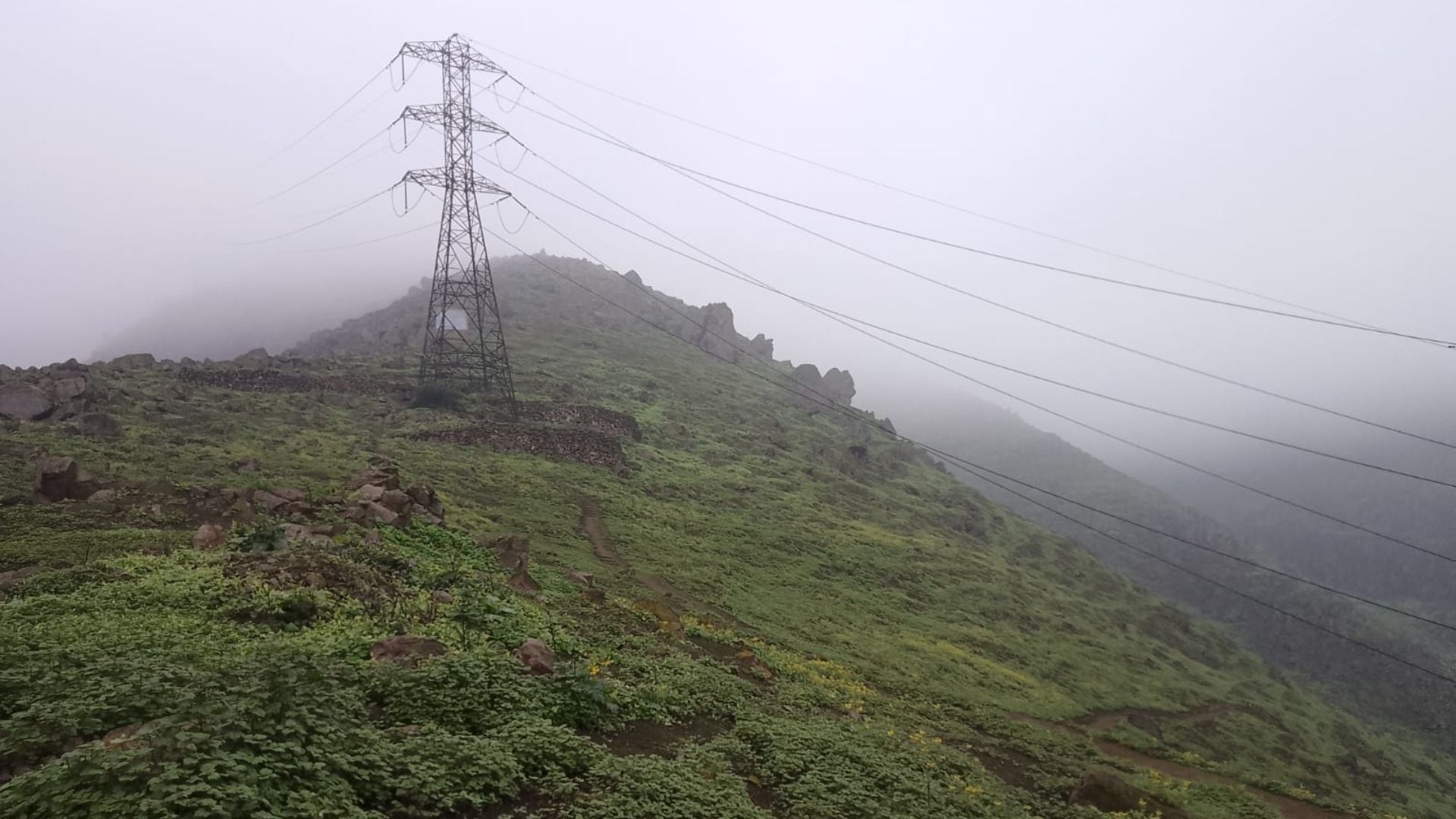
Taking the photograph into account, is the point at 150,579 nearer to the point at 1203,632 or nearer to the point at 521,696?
the point at 521,696

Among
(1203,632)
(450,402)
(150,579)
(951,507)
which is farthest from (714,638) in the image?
(1203,632)

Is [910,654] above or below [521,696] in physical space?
below

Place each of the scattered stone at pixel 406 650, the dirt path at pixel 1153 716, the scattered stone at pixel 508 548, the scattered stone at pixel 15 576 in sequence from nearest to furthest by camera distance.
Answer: the scattered stone at pixel 406 650
the scattered stone at pixel 15 576
the scattered stone at pixel 508 548
the dirt path at pixel 1153 716

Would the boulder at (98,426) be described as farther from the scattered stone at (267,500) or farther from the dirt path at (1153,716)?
the dirt path at (1153,716)

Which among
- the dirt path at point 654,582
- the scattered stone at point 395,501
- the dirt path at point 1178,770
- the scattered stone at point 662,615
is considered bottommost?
the dirt path at point 1178,770

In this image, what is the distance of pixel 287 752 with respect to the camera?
771cm

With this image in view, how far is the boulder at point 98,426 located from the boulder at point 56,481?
11.8 m

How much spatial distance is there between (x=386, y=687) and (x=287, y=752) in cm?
269

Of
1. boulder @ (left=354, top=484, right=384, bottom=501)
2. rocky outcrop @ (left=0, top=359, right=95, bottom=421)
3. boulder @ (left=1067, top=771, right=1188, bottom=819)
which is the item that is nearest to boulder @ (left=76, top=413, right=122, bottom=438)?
rocky outcrop @ (left=0, top=359, right=95, bottom=421)

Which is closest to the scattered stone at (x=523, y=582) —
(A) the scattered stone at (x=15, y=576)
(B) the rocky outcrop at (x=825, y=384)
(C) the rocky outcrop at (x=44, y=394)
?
(A) the scattered stone at (x=15, y=576)

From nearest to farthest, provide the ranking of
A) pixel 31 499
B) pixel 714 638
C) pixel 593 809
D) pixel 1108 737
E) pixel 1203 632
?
1. pixel 593 809
2. pixel 31 499
3. pixel 714 638
4. pixel 1108 737
5. pixel 1203 632

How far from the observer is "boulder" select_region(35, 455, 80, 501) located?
18.8 meters

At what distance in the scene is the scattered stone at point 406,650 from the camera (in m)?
11.5

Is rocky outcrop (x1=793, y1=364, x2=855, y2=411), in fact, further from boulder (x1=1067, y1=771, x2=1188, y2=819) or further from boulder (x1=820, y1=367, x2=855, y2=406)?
boulder (x1=1067, y1=771, x2=1188, y2=819)
